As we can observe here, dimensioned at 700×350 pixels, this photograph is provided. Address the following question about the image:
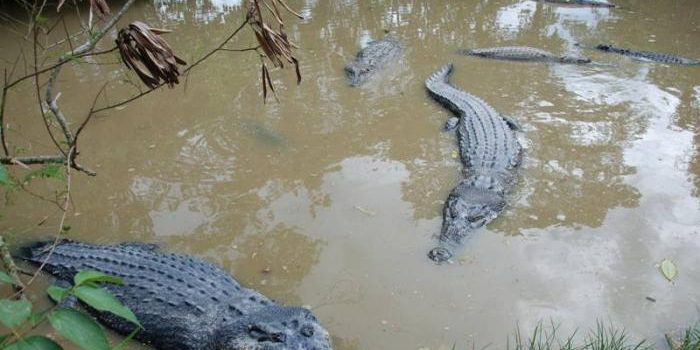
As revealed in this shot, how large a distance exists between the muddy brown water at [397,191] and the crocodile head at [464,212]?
111 millimetres

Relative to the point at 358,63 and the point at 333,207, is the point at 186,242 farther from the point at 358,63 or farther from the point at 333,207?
the point at 358,63

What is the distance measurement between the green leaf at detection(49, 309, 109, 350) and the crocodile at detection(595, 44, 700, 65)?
8800 millimetres

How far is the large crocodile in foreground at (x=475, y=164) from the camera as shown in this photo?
14.3 feet

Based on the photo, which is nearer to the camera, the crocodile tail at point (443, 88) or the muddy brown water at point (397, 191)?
the muddy brown water at point (397, 191)

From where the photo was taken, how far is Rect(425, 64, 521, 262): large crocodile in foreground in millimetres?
4348

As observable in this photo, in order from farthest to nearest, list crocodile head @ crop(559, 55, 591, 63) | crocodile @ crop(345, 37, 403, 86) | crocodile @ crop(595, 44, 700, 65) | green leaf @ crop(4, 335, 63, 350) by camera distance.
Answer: crocodile head @ crop(559, 55, 591, 63), crocodile @ crop(595, 44, 700, 65), crocodile @ crop(345, 37, 403, 86), green leaf @ crop(4, 335, 63, 350)

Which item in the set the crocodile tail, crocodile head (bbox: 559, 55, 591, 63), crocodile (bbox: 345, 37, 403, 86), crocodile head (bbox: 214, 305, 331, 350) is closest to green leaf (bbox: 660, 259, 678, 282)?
crocodile head (bbox: 214, 305, 331, 350)

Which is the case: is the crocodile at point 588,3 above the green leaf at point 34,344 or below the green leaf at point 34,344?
below

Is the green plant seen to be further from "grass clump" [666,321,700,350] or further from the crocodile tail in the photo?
the crocodile tail

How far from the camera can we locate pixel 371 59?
7969 millimetres

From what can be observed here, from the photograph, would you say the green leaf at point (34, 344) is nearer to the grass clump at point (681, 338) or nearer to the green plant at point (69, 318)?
the green plant at point (69, 318)

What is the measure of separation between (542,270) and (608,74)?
482 cm

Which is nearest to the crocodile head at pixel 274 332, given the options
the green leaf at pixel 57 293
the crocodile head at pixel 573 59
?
the green leaf at pixel 57 293

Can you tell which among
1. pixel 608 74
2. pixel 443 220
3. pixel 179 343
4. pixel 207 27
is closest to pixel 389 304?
pixel 443 220
